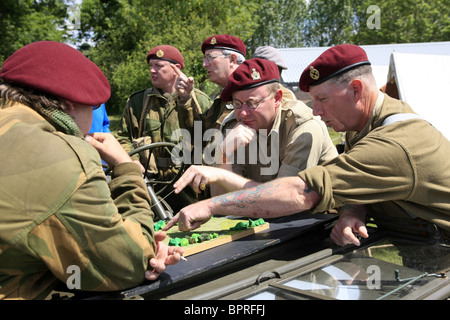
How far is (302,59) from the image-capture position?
27172 millimetres

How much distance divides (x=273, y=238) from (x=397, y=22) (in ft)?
116

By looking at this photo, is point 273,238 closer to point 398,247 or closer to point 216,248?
point 216,248

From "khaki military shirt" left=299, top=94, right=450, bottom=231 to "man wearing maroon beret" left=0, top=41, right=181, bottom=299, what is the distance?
0.96 metres

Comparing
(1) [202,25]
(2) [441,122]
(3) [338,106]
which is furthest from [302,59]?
(3) [338,106]

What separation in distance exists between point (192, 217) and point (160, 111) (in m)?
3.33

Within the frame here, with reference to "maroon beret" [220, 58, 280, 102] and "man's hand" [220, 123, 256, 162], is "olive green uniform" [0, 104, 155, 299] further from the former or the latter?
"maroon beret" [220, 58, 280, 102]

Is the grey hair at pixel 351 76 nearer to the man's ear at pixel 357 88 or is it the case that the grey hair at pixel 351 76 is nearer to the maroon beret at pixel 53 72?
the man's ear at pixel 357 88

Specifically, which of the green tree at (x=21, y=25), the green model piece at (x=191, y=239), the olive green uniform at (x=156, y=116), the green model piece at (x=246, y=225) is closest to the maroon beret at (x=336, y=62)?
the green model piece at (x=246, y=225)

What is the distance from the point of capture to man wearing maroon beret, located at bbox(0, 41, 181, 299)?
156cm

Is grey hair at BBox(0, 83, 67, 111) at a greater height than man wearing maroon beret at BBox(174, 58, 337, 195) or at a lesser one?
greater

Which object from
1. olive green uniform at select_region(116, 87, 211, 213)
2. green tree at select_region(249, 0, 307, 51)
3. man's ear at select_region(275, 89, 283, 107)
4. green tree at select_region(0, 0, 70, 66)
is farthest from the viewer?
green tree at select_region(249, 0, 307, 51)

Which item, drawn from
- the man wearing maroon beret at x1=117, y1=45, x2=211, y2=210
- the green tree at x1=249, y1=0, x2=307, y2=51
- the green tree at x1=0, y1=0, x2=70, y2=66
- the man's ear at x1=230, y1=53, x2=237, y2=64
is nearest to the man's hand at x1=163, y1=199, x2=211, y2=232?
the man wearing maroon beret at x1=117, y1=45, x2=211, y2=210

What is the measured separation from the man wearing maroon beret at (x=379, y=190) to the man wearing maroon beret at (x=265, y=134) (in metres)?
0.59

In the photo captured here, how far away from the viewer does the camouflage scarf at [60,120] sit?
178 cm
